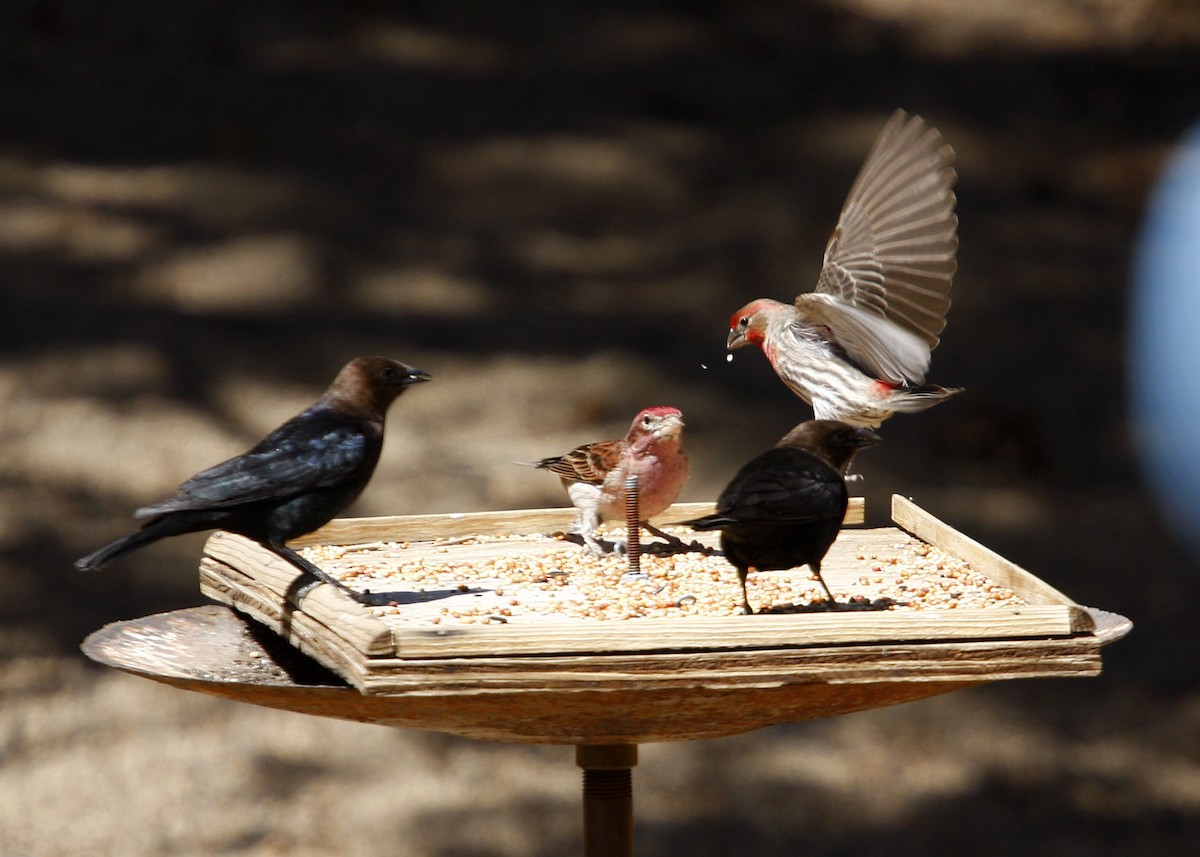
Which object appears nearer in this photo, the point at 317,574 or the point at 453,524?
the point at 317,574

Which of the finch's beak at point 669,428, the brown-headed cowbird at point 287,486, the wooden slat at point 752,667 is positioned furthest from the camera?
the finch's beak at point 669,428

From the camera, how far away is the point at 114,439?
16.5 ft

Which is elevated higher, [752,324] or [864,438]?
[752,324]

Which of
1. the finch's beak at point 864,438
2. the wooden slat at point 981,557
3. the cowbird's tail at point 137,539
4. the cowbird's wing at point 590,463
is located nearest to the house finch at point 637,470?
the cowbird's wing at point 590,463

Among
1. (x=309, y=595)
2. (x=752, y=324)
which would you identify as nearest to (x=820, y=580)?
(x=752, y=324)

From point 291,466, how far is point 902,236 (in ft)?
3.95

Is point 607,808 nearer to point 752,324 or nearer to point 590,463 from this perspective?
point 590,463

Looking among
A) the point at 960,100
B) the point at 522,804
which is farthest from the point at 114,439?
the point at 960,100

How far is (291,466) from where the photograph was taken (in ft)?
9.07

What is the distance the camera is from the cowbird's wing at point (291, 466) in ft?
8.89

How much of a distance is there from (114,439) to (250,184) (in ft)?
3.11

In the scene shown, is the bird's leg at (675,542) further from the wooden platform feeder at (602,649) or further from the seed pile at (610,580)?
the wooden platform feeder at (602,649)

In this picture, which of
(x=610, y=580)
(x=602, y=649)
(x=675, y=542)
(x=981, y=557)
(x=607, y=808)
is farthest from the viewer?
(x=675, y=542)

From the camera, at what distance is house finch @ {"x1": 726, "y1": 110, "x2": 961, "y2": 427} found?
2893 mm
